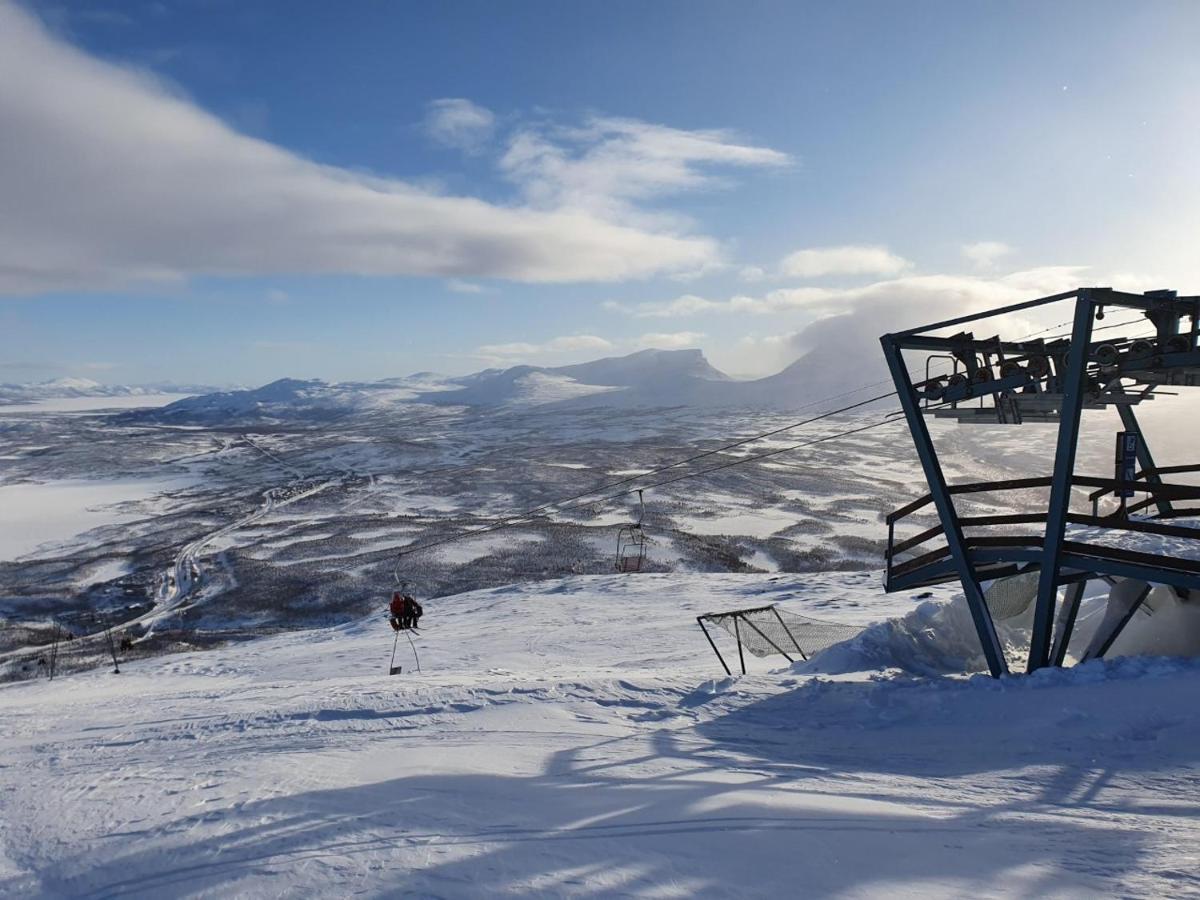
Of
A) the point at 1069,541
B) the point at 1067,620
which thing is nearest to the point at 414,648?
the point at 1067,620

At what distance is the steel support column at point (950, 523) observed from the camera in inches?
435

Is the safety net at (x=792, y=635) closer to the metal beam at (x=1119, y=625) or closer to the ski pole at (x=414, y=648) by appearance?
the metal beam at (x=1119, y=625)

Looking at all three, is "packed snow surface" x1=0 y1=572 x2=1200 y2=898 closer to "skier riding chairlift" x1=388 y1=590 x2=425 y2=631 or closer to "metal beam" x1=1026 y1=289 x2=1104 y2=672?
"metal beam" x1=1026 y1=289 x2=1104 y2=672

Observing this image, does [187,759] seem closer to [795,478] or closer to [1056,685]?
[1056,685]

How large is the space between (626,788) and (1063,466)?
7.70 meters

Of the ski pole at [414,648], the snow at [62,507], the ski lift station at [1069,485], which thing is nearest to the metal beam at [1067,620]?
the ski lift station at [1069,485]

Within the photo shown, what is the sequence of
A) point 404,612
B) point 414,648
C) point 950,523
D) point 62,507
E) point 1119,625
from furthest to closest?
point 62,507 < point 414,648 < point 404,612 < point 950,523 < point 1119,625

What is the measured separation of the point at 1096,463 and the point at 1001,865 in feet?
277

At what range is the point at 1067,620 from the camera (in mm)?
11359

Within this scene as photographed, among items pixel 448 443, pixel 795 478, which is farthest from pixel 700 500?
pixel 448 443

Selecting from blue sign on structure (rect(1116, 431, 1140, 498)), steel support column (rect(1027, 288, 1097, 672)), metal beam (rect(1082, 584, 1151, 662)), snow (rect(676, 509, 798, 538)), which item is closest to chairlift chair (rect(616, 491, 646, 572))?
snow (rect(676, 509, 798, 538))

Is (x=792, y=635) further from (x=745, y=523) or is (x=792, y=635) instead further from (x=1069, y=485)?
(x=745, y=523)

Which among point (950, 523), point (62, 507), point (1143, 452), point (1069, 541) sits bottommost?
point (62, 507)

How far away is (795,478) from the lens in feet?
268
